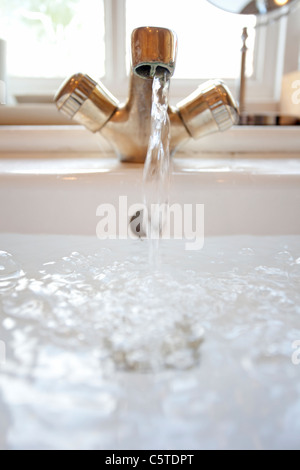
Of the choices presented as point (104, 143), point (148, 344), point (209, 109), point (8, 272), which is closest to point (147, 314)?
point (148, 344)

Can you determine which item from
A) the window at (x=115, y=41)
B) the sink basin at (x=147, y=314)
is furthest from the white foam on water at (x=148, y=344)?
the window at (x=115, y=41)

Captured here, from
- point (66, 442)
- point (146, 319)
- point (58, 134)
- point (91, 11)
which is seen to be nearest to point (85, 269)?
point (146, 319)

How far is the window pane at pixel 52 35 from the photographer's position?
1.05 m

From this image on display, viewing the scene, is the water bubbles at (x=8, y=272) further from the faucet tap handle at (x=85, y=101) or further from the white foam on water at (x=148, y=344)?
the faucet tap handle at (x=85, y=101)

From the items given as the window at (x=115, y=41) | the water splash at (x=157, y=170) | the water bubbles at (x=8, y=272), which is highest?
the window at (x=115, y=41)

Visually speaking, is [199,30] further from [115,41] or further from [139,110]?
[139,110]

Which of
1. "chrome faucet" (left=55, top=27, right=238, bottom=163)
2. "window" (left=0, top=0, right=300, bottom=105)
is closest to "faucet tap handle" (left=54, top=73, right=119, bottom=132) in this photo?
"chrome faucet" (left=55, top=27, right=238, bottom=163)

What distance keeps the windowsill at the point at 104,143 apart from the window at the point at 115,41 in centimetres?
39

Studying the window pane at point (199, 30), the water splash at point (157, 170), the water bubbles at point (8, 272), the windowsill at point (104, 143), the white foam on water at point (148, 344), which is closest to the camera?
the white foam on water at point (148, 344)

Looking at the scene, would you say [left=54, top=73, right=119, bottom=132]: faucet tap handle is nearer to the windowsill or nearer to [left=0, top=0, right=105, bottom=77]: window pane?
the windowsill

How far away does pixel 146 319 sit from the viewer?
323 mm

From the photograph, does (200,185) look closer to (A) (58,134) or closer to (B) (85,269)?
(B) (85,269)

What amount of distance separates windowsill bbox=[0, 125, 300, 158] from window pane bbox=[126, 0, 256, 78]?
423mm
